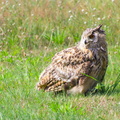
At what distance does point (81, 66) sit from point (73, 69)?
0.13 m

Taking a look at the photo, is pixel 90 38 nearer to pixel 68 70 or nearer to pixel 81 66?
pixel 81 66

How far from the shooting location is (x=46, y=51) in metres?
8.49

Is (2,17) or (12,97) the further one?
(2,17)

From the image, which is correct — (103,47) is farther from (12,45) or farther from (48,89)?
(12,45)

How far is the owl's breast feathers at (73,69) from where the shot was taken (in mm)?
5109

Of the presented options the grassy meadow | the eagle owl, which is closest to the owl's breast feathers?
the eagle owl

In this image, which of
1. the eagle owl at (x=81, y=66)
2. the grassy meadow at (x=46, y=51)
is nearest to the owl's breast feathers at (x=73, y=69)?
the eagle owl at (x=81, y=66)

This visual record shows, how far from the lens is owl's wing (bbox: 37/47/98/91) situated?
16.8 ft

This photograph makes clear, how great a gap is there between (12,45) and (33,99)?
12.8 feet

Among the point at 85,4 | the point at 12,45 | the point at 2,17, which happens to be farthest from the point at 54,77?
the point at 85,4

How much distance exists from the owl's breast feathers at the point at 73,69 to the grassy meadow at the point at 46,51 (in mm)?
182

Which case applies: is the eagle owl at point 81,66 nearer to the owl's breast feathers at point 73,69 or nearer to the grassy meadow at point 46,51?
the owl's breast feathers at point 73,69

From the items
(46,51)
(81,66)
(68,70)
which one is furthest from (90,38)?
(46,51)

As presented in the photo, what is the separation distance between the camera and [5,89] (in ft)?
19.0
